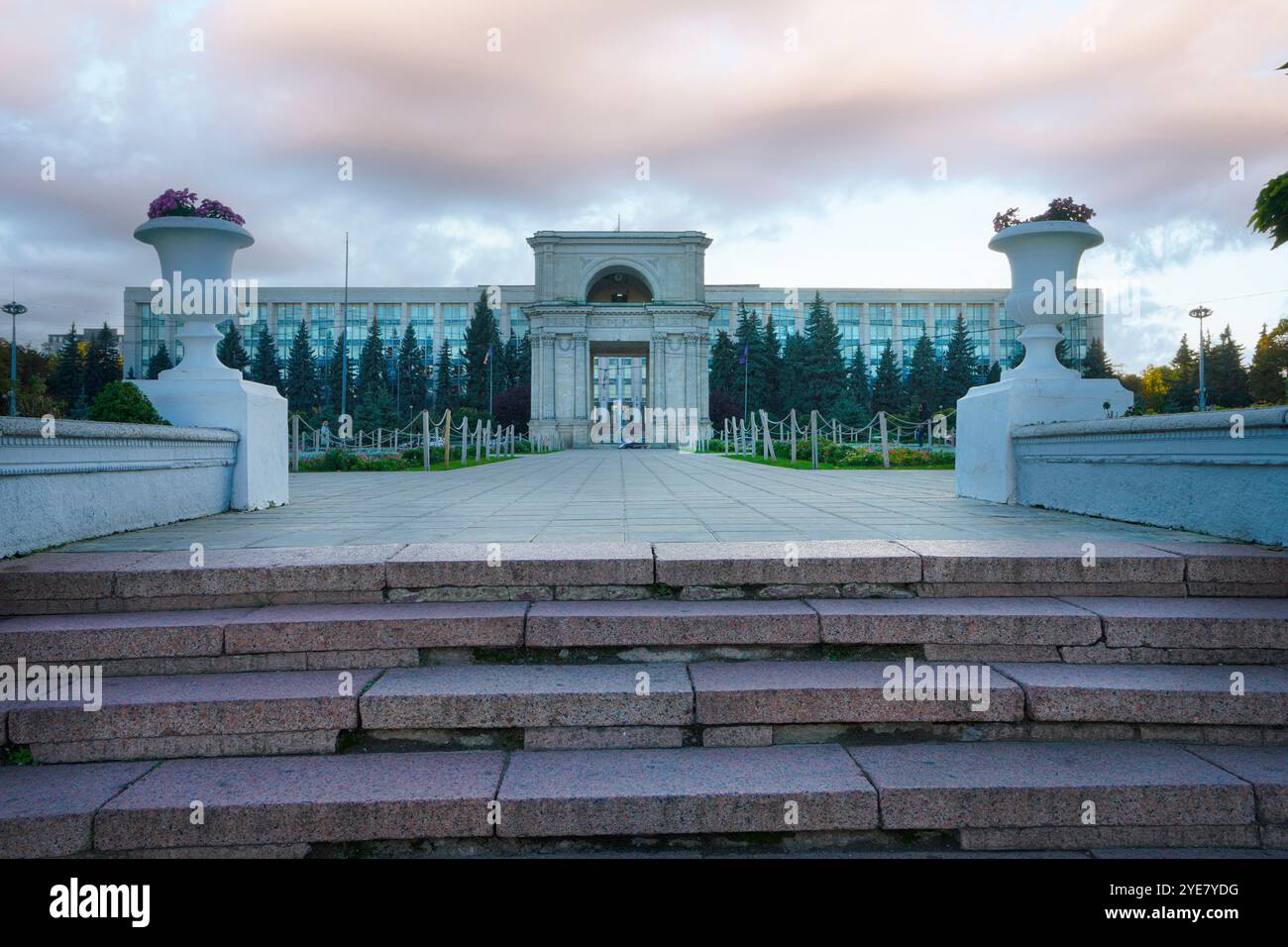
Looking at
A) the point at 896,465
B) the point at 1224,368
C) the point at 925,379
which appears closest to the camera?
the point at 896,465

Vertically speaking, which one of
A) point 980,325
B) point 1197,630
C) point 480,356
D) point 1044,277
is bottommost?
point 1197,630

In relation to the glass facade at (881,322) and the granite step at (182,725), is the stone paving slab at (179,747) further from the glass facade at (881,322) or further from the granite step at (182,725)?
the glass facade at (881,322)

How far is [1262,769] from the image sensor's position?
9.20ft

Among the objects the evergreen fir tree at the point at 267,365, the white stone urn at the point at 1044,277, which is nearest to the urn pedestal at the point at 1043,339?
the white stone urn at the point at 1044,277

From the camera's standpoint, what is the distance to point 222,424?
663cm

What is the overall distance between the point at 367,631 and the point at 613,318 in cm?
5801

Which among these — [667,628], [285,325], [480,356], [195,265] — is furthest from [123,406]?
[285,325]

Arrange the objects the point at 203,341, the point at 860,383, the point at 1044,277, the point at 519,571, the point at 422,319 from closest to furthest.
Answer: the point at 519,571, the point at 203,341, the point at 1044,277, the point at 860,383, the point at 422,319

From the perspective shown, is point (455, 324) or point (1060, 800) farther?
point (455, 324)

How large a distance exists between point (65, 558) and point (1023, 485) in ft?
23.2

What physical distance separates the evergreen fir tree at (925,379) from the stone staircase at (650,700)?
62.5 metres

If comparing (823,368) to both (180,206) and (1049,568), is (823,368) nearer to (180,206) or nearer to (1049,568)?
(180,206)

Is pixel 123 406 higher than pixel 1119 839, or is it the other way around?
pixel 123 406

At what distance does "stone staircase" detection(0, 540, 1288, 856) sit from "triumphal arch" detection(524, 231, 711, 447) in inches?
2086
